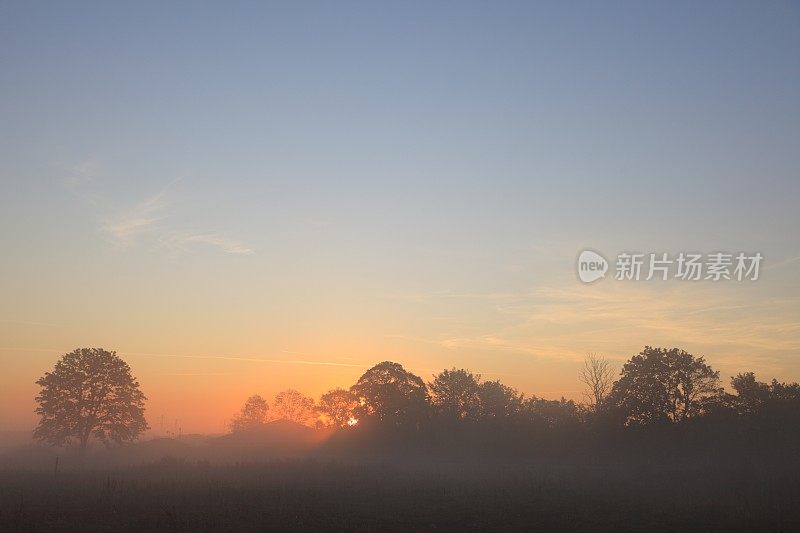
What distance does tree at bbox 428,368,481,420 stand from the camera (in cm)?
6706

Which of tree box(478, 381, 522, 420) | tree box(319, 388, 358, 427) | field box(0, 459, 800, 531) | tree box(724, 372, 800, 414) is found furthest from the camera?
tree box(319, 388, 358, 427)

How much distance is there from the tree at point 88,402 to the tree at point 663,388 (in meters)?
53.6

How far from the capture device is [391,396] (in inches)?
2608

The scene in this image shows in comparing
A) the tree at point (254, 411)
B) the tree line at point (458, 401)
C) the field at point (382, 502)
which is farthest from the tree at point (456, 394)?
the tree at point (254, 411)

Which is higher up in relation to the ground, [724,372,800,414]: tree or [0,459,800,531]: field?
[724,372,800,414]: tree

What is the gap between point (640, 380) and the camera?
5375 centimetres

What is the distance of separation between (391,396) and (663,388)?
30018 mm

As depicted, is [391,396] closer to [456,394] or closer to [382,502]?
[456,394]

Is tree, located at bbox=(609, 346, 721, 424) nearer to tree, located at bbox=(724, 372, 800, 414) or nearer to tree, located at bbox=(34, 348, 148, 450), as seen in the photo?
tree, located at bbox=(724, 372, 800, 414)

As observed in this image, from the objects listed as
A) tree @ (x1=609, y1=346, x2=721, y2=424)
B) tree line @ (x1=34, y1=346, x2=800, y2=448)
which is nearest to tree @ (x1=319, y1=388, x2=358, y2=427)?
tree line @ (x1=34, y1=346, x2=800, y2=448)

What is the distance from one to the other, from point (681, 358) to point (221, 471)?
4345 cm

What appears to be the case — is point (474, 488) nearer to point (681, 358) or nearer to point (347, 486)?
point (347, 486)

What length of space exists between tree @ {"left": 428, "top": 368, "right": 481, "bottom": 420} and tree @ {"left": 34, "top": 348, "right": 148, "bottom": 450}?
35521 mm

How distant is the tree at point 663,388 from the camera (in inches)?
2060
